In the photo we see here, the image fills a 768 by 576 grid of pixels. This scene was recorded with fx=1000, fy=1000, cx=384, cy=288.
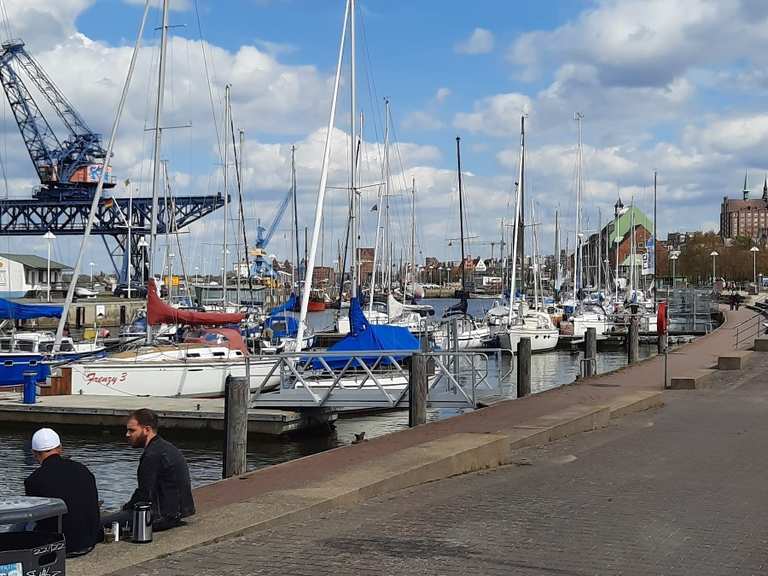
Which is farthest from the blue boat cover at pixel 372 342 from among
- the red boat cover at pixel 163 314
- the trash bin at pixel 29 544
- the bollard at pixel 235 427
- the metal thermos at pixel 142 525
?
the trash bin at pixel 29 544

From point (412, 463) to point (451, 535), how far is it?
3.37 meters

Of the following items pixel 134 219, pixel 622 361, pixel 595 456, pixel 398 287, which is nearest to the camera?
pixel 595 456

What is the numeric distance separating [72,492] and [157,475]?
1.38m

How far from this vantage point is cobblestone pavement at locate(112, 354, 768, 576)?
8.69m

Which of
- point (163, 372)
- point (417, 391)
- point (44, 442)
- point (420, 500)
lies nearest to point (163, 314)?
point (163, 372)

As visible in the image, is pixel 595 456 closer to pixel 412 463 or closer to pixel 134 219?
pixel 412 463

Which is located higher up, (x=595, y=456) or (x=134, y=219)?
(x=134, y=219)

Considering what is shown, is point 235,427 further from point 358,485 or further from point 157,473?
point 157,473

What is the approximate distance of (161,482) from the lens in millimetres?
9812

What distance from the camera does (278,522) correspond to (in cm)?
1022

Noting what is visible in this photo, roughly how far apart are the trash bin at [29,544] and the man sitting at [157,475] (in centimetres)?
243

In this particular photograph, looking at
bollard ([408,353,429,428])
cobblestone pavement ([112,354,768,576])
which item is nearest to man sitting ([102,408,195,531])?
cobblestone pavement ([112,354,768,576])

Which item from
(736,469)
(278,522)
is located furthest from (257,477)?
(736,469)

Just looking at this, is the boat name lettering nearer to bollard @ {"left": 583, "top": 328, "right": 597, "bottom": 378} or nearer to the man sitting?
bollard @ {"left": 583, "top": 328, "right": 597, "bottom": 378}
